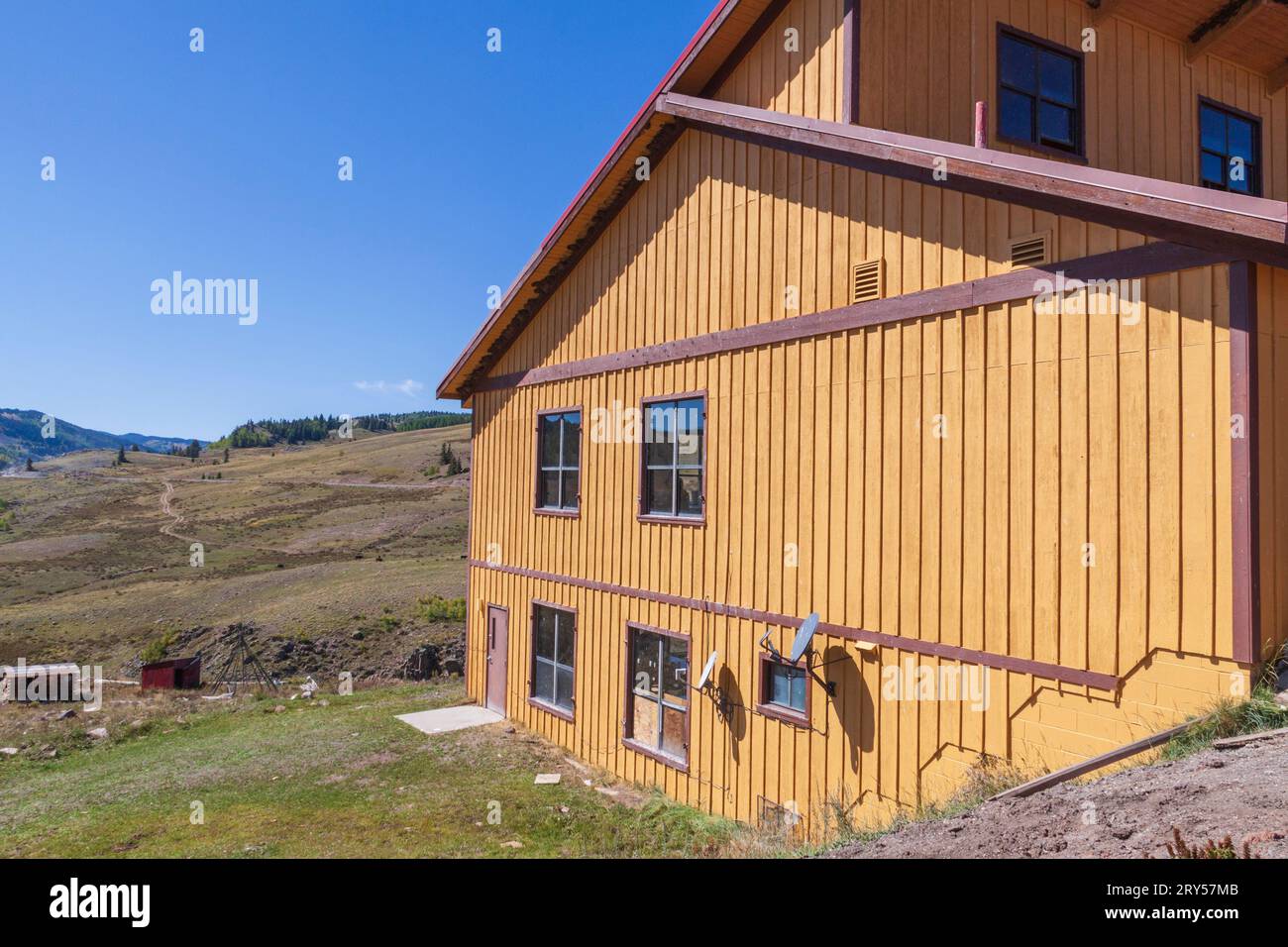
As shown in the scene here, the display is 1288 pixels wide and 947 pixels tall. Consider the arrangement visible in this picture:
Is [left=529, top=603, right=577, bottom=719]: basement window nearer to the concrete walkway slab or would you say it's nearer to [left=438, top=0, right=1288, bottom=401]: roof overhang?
the concrete walkway slab

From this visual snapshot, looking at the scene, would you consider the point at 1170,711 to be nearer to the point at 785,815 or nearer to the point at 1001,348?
the point at 1001,348

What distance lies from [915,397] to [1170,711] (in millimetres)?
3483

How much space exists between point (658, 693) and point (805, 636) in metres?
3.43

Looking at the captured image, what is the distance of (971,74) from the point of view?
8.62 meters

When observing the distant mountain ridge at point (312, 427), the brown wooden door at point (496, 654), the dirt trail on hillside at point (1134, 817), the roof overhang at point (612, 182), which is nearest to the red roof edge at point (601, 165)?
the roof overhang at point (612, 182)

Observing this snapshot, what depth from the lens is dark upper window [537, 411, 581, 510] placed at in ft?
42.9

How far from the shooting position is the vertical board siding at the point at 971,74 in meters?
8.66

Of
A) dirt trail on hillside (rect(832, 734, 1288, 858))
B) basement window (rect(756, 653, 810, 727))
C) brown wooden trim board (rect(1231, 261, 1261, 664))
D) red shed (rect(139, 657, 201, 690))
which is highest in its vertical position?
brown wooden trim board (rect(1231, 261, 1261, 664))

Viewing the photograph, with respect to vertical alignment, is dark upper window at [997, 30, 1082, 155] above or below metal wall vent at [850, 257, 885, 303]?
above

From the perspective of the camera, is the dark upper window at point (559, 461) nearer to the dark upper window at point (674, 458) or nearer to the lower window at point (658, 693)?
the dark upper window at point (674, 458)

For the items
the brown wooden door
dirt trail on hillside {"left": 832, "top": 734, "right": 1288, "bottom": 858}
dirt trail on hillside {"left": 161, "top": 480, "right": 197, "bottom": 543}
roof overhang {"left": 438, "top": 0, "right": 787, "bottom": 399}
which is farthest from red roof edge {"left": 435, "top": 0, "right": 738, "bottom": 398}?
dirt trail on hillside {"left": 161, "top": 480, "right": 197, "bottom": 543}

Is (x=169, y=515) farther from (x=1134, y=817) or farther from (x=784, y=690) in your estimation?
(x=1134, y=817)

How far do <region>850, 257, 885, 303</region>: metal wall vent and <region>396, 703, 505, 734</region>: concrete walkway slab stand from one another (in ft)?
33.2

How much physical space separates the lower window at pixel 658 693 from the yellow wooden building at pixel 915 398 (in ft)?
0.16
